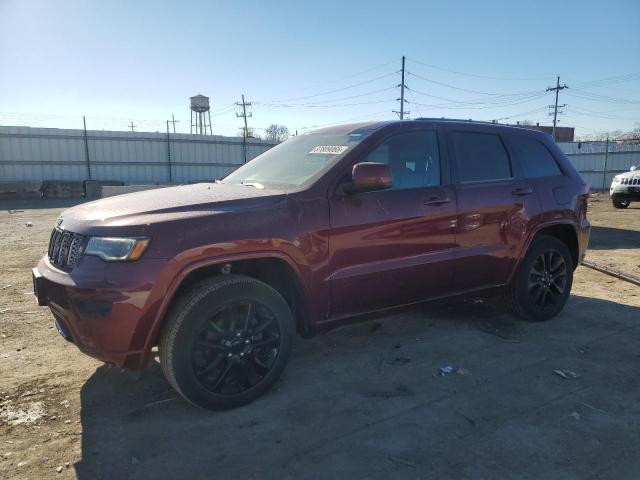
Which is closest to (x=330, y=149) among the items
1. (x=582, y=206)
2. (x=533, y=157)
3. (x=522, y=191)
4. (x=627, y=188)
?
(x=522, y=191)

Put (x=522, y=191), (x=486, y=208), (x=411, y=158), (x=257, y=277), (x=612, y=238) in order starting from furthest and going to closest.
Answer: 1. (x=612, y=238)
2. (x=522, y=191)
3. (x=486, y=208)
4. (x=411, y=158)
5. (x=257, y=277)

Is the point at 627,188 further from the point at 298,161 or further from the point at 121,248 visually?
the point at 121,248

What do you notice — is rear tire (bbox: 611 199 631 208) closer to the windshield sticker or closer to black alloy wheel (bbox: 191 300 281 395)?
the windshield sticker

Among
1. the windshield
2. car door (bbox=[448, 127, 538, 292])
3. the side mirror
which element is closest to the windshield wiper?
the windshield

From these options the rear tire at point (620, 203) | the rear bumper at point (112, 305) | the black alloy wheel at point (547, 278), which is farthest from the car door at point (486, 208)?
the rear tire at point (620, 203)

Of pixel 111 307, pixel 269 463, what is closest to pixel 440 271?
pixel 269 463

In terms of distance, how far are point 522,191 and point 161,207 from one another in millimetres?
3141

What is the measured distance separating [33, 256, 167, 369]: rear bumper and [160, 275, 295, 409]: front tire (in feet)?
0.60

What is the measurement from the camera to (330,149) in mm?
3631

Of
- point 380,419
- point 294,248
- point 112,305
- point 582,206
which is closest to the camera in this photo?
point 112,305

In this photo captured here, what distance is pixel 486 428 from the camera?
2.79m

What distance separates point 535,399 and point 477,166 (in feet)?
6.42

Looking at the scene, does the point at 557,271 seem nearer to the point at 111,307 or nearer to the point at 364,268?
the point at 364,268

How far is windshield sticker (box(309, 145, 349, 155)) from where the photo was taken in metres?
3.52
